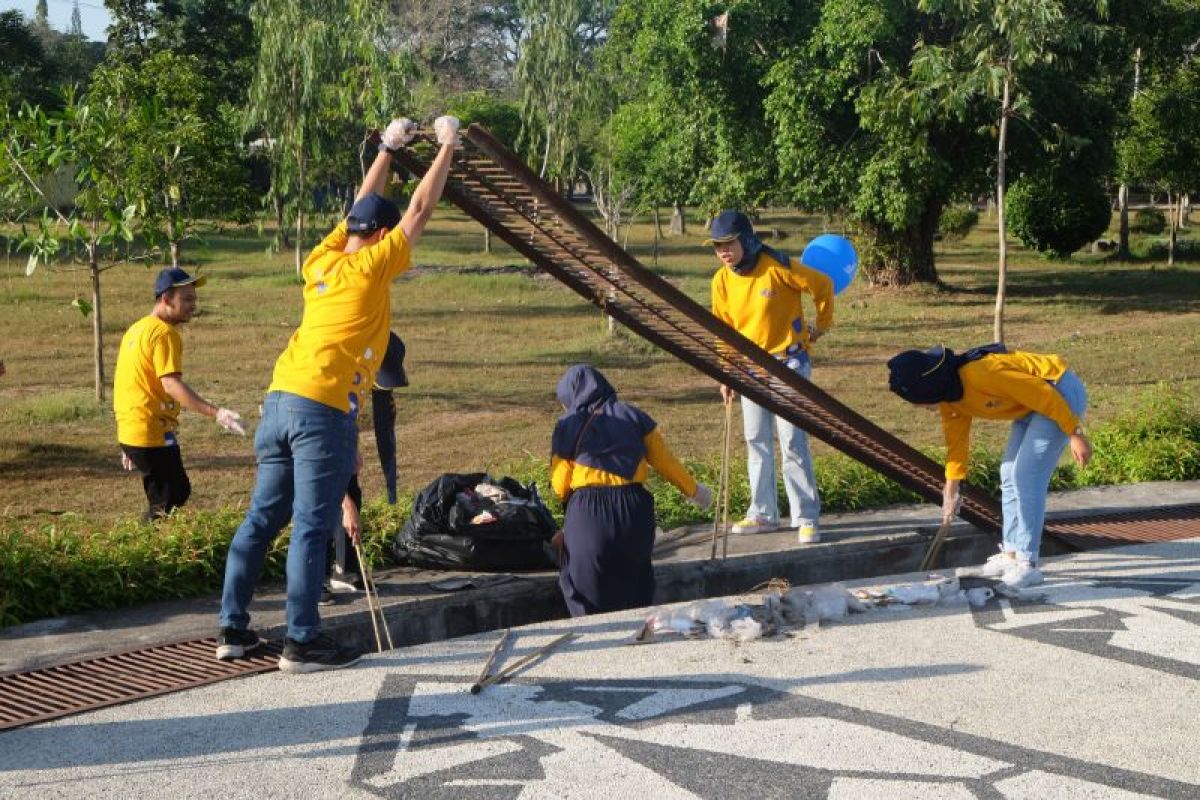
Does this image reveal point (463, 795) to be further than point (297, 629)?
No

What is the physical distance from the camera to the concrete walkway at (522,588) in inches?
240

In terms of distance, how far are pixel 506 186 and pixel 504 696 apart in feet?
7.65

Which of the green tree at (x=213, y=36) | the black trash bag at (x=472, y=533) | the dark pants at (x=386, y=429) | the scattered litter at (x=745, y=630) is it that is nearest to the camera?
the scattered litter at (x=745, y=630)

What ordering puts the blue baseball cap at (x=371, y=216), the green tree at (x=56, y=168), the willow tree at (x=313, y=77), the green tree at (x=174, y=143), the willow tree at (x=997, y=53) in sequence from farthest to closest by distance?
the willow tree at (x=313, y=77) < the willow tree at (x=997, y=53) < the green tree at (x=174, y=143) < the green tree at (x=56, y=168) < the blue baseball cap at (x=371, y=216)

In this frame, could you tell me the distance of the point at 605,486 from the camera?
21.4 ft

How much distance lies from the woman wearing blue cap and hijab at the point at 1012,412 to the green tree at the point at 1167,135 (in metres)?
23.7

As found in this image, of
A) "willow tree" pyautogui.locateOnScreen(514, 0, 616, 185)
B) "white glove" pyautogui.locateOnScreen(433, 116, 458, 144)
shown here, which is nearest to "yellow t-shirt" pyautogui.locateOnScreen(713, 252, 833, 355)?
"white glove" pyautogui.locateOnScreen(433, 116, 458, 144)

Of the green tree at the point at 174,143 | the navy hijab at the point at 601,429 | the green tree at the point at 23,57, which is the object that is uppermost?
the green tree at the point at 23,57

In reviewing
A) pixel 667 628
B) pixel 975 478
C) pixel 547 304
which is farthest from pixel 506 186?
pixel 547 304

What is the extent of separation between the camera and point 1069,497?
30.7 ft

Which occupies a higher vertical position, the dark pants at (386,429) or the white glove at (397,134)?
the white glove at (397,134)

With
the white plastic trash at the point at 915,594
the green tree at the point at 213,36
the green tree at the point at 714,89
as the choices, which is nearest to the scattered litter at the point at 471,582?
the white plastic trash at the point at 915,594

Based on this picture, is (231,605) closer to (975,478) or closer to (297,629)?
(297,629)

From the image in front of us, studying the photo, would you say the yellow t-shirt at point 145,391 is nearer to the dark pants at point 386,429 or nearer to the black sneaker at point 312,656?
the dark pants at point 386,429
